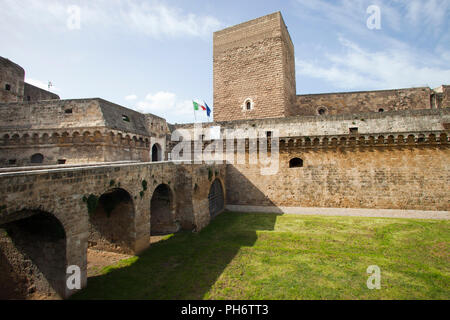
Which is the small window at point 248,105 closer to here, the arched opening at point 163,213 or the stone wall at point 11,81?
the arched opening at point 163,213

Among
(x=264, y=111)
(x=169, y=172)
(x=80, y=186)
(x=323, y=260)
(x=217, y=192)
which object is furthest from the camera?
(x=264, y=111)

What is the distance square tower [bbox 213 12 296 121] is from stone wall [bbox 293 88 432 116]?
57.2 inches

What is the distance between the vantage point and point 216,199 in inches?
584

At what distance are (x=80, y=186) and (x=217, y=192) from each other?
9520 mm

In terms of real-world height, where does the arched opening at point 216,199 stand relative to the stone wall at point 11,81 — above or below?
below

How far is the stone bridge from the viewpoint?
17.2 ft

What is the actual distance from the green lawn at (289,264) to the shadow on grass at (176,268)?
28mm

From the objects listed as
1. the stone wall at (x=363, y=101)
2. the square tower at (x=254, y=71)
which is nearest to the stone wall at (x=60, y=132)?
the square tower at (x=254, y=71)

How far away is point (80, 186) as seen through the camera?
6.44m

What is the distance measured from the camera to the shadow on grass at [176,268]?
617cm

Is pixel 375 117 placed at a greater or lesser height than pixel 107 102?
lesser

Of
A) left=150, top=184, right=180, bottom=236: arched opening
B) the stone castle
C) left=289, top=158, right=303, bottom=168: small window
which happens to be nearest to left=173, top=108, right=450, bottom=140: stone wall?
the stone castle
